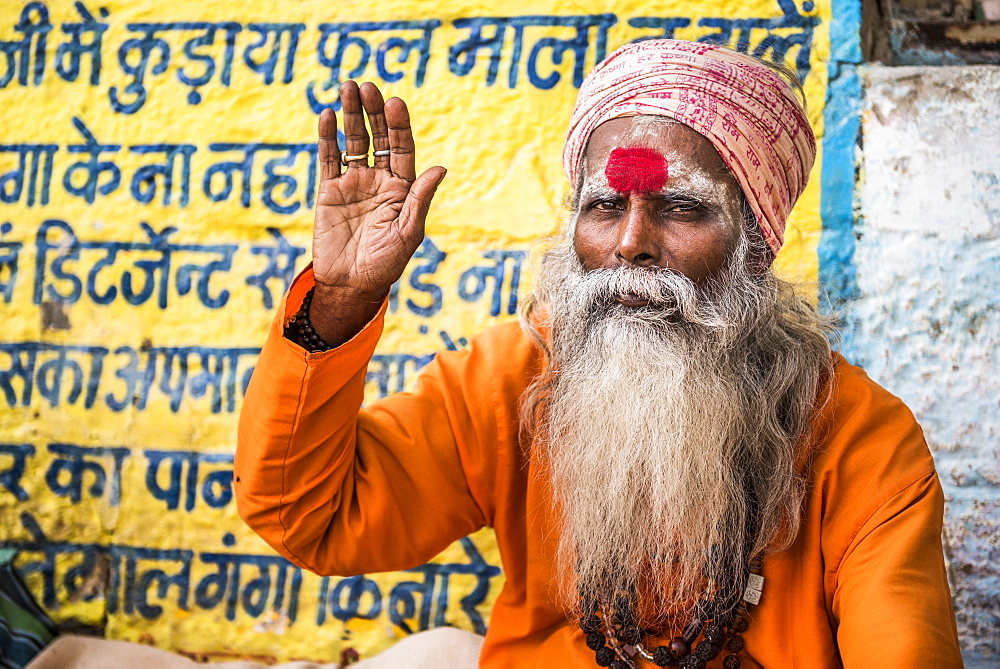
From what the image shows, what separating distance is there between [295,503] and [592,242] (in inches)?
35.6

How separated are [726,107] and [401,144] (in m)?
0.77

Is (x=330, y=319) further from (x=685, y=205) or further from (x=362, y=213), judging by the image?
(x=685, y=205)

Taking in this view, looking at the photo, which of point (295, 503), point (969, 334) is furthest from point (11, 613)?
point (969, 334)

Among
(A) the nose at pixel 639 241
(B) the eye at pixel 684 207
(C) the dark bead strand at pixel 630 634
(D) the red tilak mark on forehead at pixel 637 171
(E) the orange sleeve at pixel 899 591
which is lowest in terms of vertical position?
(C) the dark bead strand at pixel 630 634

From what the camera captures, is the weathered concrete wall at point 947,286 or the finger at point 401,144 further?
the weathered concrete wall at point 947,286

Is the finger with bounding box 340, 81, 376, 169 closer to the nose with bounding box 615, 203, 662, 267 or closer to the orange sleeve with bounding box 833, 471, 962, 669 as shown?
the nose with bounding box 615, 203, 662, 267

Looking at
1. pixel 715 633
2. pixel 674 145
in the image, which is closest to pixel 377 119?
pixel 674 145

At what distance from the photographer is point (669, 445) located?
185cm

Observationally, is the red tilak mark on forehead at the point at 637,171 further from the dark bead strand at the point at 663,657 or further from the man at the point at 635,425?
the dark bead strand at the point at 663,657

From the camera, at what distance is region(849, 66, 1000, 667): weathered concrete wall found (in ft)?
8.66

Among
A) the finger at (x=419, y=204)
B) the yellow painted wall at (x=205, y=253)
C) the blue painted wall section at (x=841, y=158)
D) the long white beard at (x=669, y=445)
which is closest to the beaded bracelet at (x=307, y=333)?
the finger at (x=419, y=204)

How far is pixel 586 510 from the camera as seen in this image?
1959 millimetres

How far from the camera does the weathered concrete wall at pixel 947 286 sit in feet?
8.66

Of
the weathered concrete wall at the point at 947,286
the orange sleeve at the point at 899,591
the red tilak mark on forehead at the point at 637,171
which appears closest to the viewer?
the orange sleeve at the point at 899,591
